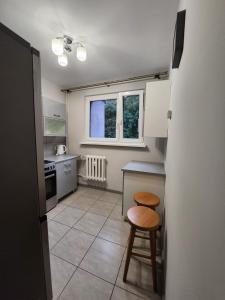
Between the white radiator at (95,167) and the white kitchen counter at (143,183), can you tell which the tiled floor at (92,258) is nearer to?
the white kitchen counter at (143,183)

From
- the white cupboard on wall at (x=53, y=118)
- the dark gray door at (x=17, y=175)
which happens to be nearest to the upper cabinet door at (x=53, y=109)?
the white cupboard on wall at (x=53, y=118)

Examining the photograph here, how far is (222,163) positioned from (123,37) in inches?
75.2

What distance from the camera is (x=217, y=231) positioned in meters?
0.28

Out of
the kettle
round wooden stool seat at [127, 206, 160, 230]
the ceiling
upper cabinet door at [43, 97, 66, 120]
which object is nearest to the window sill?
the kettle

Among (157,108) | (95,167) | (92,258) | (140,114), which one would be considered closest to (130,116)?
(140,114)

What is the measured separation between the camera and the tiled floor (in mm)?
1191

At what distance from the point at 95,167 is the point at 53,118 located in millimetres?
1357

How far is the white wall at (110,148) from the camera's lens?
8.91 feet

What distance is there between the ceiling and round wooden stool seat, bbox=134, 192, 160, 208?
1920mm

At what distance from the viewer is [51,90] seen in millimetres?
3035

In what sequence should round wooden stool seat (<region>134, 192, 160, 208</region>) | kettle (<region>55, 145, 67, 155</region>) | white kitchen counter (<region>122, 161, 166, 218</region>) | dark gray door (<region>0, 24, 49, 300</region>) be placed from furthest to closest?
kettle (<region>55, 145, 67, 155</region>) → white kitchen counter (<region>122, 161, 166, 218</region>) → round wooden stool seat (<region>134, 192, 160, 208</region>) → dark gray door (<region>0, 24, 49, 300</region>)

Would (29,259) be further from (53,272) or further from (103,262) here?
(103,262)

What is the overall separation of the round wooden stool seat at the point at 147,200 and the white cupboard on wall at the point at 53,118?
2.05 meters

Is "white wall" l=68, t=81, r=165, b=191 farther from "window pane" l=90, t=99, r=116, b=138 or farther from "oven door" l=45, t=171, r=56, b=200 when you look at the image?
"oven door" l=45, t=171, r=56, b=200
